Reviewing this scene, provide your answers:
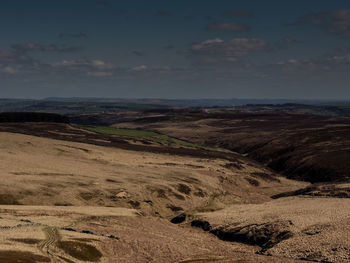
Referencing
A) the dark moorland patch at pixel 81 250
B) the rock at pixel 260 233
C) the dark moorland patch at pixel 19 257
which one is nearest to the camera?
the dark moorland patch at pixel 19 257

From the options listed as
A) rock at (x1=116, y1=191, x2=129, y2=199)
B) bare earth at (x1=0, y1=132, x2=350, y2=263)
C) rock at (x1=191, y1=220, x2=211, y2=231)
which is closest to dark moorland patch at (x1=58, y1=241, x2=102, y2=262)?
bare earth at (x1=0, y1=132, x2=350, y2=263)

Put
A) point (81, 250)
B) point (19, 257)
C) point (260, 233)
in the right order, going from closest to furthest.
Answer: point (19, 257)
point (81, 250)
point (260, 233)

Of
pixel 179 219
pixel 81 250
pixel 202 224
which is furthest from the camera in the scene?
pixel 179 219

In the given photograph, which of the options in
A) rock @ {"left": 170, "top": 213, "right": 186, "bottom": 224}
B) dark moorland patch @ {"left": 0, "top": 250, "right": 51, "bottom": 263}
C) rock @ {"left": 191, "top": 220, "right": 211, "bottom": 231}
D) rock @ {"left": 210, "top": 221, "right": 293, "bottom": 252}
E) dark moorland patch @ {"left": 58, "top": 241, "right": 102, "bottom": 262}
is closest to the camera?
dark moorland patch @ {"left": 0, "top": 250, "right": 51, "bottom": 263}

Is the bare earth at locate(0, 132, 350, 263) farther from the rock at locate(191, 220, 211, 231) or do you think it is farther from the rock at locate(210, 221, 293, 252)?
the rock at locate(191, 220, 211, 231)

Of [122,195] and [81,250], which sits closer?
[81,250]

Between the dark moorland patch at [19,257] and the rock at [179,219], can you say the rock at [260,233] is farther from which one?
the dark moorland patch at [19,257]

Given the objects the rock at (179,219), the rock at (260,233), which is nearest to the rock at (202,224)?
the rock at (260,233)

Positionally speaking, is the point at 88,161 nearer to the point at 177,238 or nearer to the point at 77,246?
the point at 177,238

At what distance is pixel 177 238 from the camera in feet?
221

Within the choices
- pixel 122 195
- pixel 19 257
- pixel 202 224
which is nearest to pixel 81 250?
pixel 19 257

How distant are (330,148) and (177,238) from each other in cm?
12273

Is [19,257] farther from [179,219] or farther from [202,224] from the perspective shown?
[179,219]

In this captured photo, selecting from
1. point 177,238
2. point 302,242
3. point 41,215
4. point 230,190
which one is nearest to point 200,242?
point 177,238
